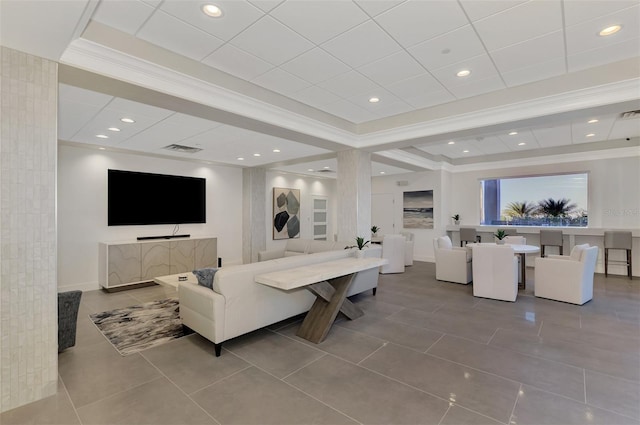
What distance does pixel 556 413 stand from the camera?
2080 millimetres

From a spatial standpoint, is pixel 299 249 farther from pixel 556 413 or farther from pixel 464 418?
pixel 556 413

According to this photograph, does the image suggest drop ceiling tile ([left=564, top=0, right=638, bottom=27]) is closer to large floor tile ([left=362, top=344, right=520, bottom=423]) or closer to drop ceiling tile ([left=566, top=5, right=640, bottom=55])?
drop ceiling tile ([left=566, top=5, right=640, bottom=55])

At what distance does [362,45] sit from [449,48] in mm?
822

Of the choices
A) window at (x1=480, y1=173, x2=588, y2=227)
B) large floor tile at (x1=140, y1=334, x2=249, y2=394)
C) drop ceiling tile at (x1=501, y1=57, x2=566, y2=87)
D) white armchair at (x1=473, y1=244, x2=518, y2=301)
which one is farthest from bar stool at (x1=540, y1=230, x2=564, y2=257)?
large floor tile at (x1=140, y1=334, x2=249, y2=394)

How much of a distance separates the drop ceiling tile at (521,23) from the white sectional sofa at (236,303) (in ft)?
9.73

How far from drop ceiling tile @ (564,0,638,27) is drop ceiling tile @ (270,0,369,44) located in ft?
5.06

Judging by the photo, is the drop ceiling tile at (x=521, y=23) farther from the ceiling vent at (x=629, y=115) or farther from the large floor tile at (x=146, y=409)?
the large floor tile at (x=146, y=409)

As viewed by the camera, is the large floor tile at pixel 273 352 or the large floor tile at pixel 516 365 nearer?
the large floor tile at pixel 516 365

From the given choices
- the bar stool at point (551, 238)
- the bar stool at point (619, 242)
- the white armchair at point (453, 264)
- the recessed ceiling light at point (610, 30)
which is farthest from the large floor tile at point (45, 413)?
the bar stool at point (619, 242)

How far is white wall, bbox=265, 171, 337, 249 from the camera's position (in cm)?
917

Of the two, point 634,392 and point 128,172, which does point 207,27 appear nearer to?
point 634,392

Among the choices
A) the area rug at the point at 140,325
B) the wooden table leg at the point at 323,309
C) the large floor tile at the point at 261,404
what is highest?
the wooden table leg at the point at 323,309

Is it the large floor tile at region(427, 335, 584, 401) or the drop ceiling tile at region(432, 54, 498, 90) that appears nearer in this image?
the large floor tile at region(427, 335, 584, 401)

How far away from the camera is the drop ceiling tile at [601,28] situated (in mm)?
2377
